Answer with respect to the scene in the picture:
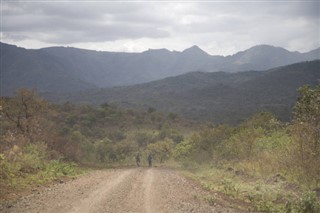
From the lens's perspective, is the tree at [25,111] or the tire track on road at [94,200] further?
the tree at [25,111]

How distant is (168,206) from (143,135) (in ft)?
168

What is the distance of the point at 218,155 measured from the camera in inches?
1513

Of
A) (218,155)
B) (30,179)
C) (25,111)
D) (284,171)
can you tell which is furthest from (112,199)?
(218,155)

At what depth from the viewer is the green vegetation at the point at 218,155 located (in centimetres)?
1725

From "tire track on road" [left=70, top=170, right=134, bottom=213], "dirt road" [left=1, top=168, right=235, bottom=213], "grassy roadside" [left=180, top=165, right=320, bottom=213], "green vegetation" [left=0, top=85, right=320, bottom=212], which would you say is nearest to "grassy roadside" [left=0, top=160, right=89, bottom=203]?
→ "green vegetation" [left=0, top=85, right=320, bottom=212]

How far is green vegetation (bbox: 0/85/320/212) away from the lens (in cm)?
1725

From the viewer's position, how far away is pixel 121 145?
50.8m

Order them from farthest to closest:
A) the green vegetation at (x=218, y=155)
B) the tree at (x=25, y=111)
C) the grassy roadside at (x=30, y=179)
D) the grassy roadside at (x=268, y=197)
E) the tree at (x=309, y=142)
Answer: the tree at (x=25, y=111), the tree at (x=309, y=142), the green vegetation at (x=218, y=155), the grassy roadside at (x=30, y=179), the grassy roadside at (x=268, y=197)

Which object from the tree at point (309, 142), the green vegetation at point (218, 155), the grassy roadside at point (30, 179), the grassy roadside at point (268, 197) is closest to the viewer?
the grassy roadside at point (268, 197)

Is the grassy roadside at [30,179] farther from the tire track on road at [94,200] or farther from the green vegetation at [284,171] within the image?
the green vegetation at [284,171]

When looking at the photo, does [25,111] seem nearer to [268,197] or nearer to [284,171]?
[284,171]

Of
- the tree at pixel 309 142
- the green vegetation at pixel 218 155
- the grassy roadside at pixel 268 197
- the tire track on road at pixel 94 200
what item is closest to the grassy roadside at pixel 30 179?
the green vegetation at pixel 218 155

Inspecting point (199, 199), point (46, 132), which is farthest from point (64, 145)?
point (199, 199)

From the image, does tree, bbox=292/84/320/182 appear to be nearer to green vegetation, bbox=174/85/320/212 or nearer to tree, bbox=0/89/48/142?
green vegetation, bbox=174/85/320/212
